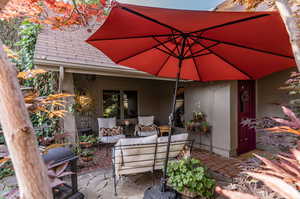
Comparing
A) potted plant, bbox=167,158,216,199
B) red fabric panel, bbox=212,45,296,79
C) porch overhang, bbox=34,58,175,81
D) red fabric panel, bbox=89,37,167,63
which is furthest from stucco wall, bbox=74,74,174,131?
potted plant, bbox=167,158,216,199

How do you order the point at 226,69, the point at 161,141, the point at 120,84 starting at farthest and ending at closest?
the point at 120,84 → the point at 161,141 → the point at 226,69

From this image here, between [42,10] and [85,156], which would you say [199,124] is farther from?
[42,10]

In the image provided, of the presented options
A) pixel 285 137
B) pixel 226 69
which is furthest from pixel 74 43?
pixel 285 137

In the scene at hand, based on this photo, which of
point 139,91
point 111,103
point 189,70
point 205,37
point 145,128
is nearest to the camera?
point 205,37

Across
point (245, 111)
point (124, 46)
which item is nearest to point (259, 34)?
point (124, 46)

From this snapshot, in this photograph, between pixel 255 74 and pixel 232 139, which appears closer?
pixel 255 74

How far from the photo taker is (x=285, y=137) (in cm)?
151

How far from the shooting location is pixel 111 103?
21.4 feet

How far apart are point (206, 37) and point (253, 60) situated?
0.94 metres

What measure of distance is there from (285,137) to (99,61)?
3867mm

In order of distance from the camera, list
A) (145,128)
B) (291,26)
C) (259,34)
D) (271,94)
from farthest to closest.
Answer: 1. (145,128)
2. (271,94)
3. (259,34)
4. (291,26)

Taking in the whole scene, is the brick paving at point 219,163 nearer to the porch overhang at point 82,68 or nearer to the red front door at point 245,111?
the red front door at point 245,111

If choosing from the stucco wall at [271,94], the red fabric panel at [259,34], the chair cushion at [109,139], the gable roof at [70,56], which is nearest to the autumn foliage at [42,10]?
the gable roof at [70,56]

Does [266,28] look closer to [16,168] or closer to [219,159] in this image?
[16,168]
